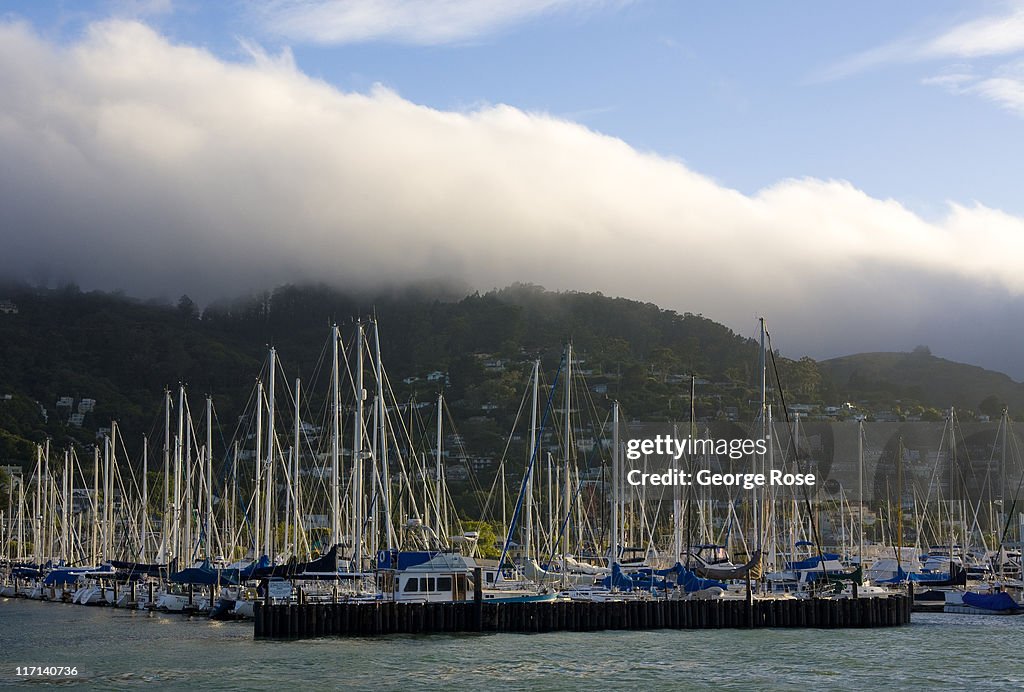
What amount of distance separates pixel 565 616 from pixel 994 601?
3543cm

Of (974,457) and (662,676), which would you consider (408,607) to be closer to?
(662,676)

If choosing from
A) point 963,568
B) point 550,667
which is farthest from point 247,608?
point 963,568

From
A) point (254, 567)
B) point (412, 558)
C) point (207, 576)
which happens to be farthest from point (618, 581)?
point (207, 576)

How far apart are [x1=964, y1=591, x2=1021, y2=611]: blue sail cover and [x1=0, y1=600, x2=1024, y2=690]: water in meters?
10.9

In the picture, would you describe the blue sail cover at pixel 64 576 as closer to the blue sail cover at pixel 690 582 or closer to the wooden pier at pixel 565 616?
the wooden pier at pixel 565 616

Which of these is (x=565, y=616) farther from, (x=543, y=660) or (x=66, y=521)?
(x=66, y=521)

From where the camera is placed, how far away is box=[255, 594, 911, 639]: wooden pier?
7194cm

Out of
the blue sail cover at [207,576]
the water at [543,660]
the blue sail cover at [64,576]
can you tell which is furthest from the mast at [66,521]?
the water at [543,660]

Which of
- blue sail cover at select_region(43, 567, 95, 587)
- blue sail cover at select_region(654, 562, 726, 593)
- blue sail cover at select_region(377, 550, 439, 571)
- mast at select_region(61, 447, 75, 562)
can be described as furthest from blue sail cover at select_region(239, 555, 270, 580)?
mast at select_region(61, 447, 75, 562)

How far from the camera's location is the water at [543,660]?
194ft

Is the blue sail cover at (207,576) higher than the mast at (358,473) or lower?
lower

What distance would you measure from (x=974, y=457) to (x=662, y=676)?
13151 cm

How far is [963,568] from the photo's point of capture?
10694cm

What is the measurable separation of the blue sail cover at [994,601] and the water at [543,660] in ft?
35.8
